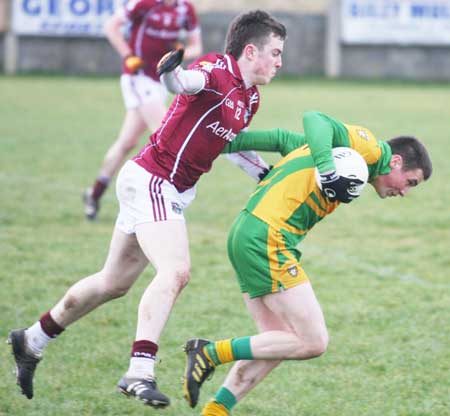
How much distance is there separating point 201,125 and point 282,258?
32.5 inches

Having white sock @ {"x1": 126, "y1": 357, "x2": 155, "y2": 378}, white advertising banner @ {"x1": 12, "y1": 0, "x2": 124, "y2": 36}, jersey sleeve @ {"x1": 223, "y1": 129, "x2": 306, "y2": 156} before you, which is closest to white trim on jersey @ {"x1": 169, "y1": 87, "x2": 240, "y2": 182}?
jersey sleeve @ {"x1": 223, "y1": 129, "x2": 306, "y2": 156}

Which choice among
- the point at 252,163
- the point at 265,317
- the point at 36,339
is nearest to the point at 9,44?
the point at 36,339

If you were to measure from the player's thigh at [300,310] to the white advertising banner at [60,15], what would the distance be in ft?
66.2

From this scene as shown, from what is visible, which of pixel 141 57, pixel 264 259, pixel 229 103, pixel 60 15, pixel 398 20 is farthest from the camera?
pixel 398 20

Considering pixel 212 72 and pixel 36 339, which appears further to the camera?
pixel 36 339

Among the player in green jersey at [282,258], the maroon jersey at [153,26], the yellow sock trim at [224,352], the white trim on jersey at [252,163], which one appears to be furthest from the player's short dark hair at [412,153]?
the maroon jersey at [153,26]

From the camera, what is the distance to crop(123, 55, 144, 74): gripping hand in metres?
8.79

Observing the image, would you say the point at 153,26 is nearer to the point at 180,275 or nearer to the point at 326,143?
the point at 180,275

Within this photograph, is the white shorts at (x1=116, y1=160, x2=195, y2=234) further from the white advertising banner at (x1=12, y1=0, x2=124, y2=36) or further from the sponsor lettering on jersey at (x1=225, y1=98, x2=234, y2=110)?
the white advertising banner at (x1=12, y1=0, x2=124, y2=36)

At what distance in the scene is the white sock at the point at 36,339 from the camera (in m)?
4.91

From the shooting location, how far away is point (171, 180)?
185 inches

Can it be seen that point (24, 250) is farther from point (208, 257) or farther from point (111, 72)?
point (111, 72)

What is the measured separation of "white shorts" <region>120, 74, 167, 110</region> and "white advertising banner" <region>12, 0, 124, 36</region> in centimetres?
1495

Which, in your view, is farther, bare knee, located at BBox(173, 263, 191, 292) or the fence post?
the fence post
